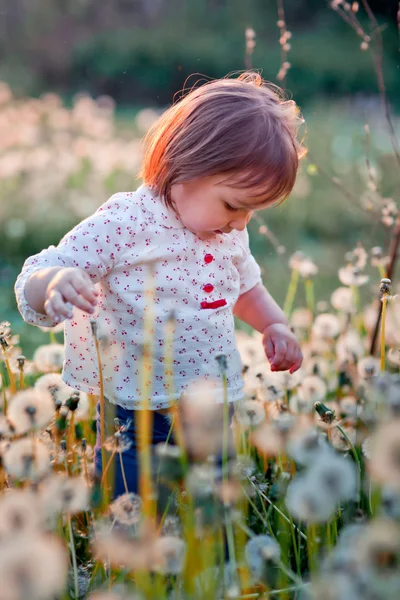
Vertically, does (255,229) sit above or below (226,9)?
below

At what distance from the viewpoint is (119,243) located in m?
1.56

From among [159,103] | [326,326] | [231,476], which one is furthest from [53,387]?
[159,103]

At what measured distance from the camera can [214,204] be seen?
1.53 m

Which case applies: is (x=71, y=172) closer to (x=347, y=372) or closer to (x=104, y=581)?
(x=347, y=372)

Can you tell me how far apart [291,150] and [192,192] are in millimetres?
211

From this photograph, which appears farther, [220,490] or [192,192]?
[192,192]

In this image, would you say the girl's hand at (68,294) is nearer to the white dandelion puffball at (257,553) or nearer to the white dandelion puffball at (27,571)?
the white dandelion puffball at (257,553)

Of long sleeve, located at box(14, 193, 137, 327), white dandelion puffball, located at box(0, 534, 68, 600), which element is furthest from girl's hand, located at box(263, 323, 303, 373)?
white dandelion puffball, located at box(0, 534, 68, 600)

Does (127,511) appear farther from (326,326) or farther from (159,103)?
(159,103)

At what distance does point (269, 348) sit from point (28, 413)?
0.80 m

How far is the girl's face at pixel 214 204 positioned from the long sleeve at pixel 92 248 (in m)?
0.11

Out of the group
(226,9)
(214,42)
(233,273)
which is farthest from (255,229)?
(226,9)

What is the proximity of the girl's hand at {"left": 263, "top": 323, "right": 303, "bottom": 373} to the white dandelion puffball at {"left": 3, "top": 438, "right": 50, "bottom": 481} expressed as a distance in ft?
2.50

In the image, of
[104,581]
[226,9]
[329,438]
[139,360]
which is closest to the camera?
[104,581]
